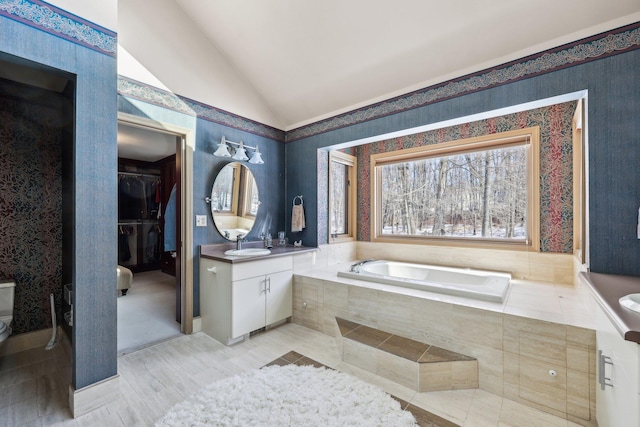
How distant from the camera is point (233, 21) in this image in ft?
8.79

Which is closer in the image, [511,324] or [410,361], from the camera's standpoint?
[511,324]

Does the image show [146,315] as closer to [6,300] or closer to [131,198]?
[6,300]

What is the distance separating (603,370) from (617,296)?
0.37 metres

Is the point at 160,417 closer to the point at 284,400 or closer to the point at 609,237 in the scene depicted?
the point at 284,400

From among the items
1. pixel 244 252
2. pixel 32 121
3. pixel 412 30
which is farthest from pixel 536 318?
pixel 32 121

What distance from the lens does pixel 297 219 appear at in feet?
11.6

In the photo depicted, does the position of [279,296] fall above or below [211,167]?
below

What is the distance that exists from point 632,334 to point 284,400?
1.73m

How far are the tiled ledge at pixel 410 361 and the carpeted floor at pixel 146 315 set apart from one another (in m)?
1.89

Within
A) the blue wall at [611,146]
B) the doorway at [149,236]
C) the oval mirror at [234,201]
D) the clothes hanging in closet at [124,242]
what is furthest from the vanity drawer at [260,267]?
the clothes hanging in closet at [124,242]

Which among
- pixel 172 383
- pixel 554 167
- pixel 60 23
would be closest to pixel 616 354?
pixel 554 167

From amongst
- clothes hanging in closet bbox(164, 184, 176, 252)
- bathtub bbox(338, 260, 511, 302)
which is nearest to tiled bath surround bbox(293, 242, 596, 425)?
bathtub bbox(338, 260, 511, 302)

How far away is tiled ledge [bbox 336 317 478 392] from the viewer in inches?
76.2

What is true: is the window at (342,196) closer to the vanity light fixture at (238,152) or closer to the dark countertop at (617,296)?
the vanity light fixture at (238,152)
